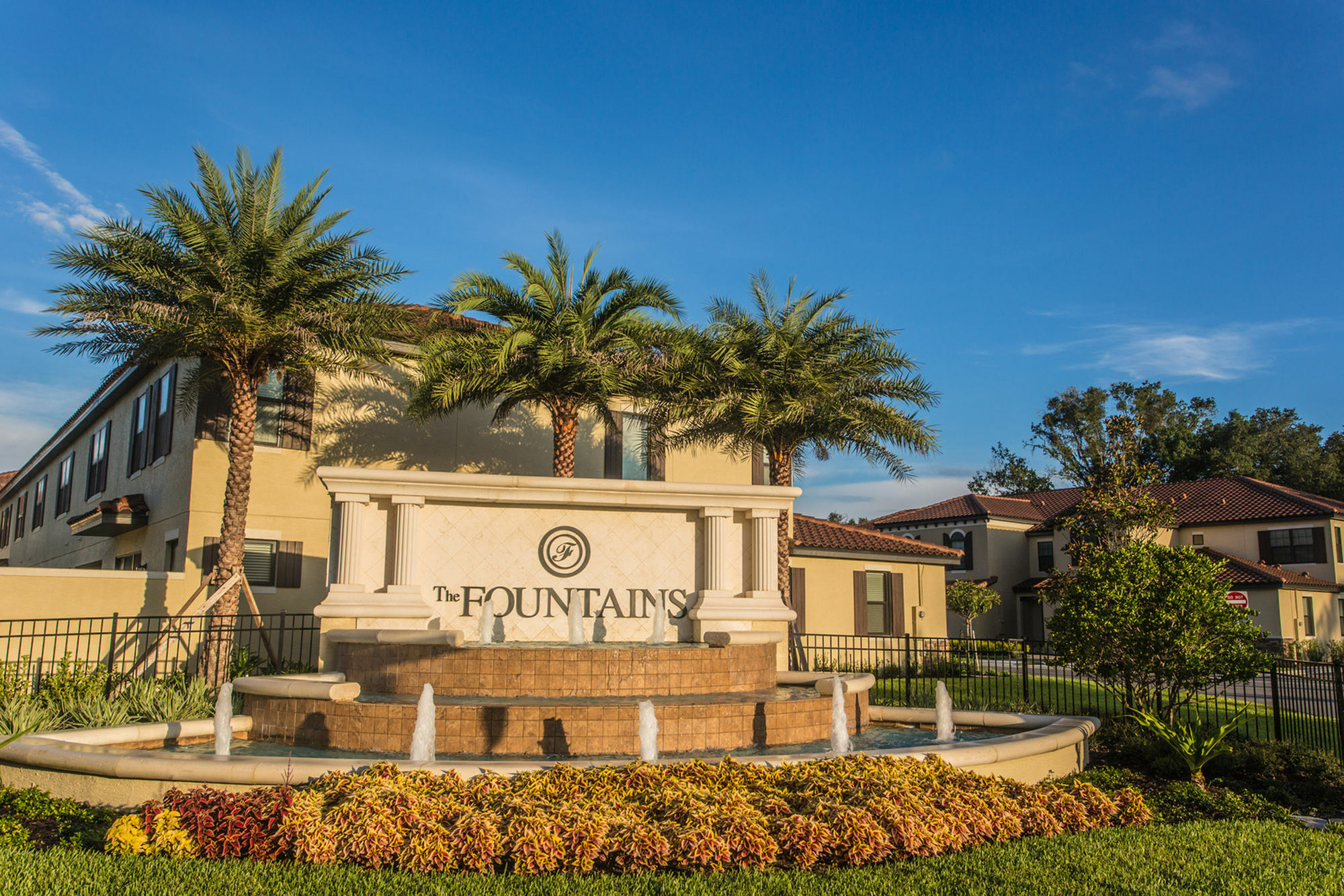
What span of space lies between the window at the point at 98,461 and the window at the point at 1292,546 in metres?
44.3

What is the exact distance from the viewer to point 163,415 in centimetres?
2148

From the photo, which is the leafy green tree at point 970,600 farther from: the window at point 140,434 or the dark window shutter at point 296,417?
the window at point 140,434

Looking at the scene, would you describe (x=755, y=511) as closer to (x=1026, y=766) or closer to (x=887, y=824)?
(x=1026, y=766)

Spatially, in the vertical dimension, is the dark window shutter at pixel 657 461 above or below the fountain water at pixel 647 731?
above

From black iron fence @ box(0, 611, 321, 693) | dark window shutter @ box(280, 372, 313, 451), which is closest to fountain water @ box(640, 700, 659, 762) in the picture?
black iron fence @ box(0, 611, 321, 693)

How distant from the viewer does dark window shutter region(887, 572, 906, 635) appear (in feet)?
94.3

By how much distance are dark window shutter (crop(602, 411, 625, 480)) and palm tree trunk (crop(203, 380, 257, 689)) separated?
354 inches

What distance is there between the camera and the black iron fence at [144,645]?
15.2 metres

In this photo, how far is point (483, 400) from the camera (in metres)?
19.7

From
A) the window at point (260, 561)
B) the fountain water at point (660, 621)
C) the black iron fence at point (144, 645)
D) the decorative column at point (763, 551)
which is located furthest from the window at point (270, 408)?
the decorative column at point (763, 551)

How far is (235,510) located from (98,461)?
44.7 feet

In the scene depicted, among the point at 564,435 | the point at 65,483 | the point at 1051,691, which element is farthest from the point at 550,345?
the point at 65,483

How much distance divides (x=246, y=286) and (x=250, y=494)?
5.20 meters

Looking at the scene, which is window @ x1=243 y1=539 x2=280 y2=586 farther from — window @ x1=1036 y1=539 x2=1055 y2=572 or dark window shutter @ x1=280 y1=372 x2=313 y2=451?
window @ x1=1036 y1=539 x2=1055 y2=572
